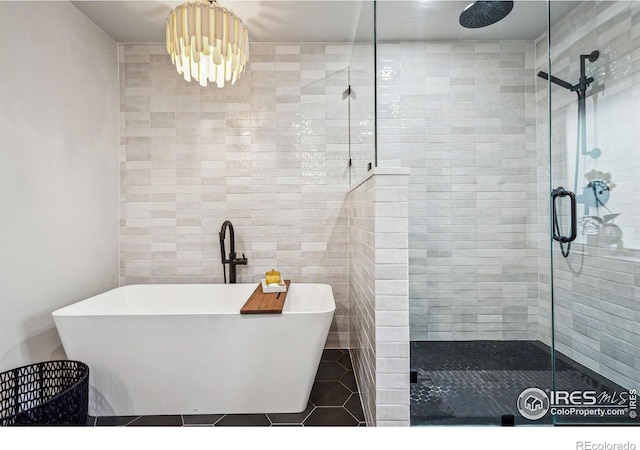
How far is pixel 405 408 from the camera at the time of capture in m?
1.49

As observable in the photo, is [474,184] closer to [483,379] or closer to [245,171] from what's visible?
[483,379]

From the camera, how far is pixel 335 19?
2.59 metres

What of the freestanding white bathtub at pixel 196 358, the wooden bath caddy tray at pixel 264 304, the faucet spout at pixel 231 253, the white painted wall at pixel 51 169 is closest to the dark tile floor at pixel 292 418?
the freestanding white bathtub at pixel 196 358

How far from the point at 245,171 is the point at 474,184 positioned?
1797 mm

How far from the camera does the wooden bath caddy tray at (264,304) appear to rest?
6.03 feet

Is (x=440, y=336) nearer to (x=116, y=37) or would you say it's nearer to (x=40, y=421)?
(x=40, y=421)

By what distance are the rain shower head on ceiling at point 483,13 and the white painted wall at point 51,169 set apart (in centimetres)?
258

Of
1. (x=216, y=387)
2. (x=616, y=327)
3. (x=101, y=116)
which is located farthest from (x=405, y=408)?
(x=101, y=116)

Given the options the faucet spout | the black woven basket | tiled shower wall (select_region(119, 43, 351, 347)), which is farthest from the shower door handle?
the black woven basket

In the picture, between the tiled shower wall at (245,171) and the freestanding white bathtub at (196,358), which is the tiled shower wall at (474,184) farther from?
the tiled shower wall at (245,171)

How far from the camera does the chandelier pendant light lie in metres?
1.91

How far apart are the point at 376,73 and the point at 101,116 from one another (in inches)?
87.3

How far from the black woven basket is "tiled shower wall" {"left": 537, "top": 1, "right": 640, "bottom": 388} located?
245 centimetres

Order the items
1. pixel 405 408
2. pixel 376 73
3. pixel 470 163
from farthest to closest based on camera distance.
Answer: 1. pixel 470 163
2. pixel 376 73
3. pixel 405 408
